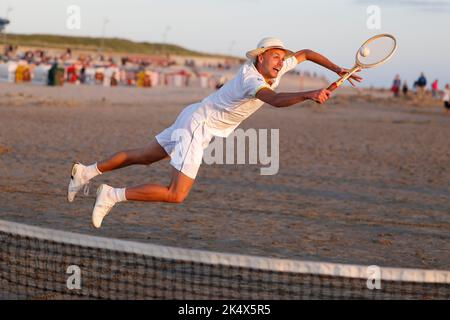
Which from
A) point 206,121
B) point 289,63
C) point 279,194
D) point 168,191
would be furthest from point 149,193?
point 279,194

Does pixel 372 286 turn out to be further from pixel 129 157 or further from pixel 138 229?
pixel 138 229

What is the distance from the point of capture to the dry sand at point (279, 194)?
10.2m

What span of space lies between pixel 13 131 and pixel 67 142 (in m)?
2.72

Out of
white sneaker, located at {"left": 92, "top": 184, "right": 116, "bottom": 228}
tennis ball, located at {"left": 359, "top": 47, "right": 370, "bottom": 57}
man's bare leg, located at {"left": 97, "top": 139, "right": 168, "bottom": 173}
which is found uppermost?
tennis ball, located at {"left": 359, "top": 47, "right": 370, "bottom": 57}

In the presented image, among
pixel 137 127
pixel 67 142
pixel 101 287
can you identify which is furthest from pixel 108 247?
pixel 137 127

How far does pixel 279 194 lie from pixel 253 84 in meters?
6.28

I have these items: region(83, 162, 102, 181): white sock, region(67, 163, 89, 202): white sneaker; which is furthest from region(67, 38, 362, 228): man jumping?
region(67, 163, 89, 202): white sneaker

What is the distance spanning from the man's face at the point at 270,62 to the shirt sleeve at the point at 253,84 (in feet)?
0.51

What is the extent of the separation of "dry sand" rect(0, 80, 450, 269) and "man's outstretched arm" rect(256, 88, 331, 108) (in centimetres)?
217

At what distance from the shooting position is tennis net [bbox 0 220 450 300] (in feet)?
22.0

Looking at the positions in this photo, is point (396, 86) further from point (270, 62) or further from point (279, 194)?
point (270, 62)

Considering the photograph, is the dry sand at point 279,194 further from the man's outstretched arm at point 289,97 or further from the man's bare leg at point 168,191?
the man's outstretched arm at point 289,97

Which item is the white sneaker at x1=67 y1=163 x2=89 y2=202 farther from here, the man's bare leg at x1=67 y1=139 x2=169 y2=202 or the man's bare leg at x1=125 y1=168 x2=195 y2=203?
the man's bare leg at x1=125 y1=168 x2=195 y2=203

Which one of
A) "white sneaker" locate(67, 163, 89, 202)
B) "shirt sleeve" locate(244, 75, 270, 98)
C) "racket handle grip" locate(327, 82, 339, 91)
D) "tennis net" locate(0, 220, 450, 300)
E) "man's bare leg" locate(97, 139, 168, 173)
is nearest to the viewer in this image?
"tennis net" locate(0, 220, 450, 300)
